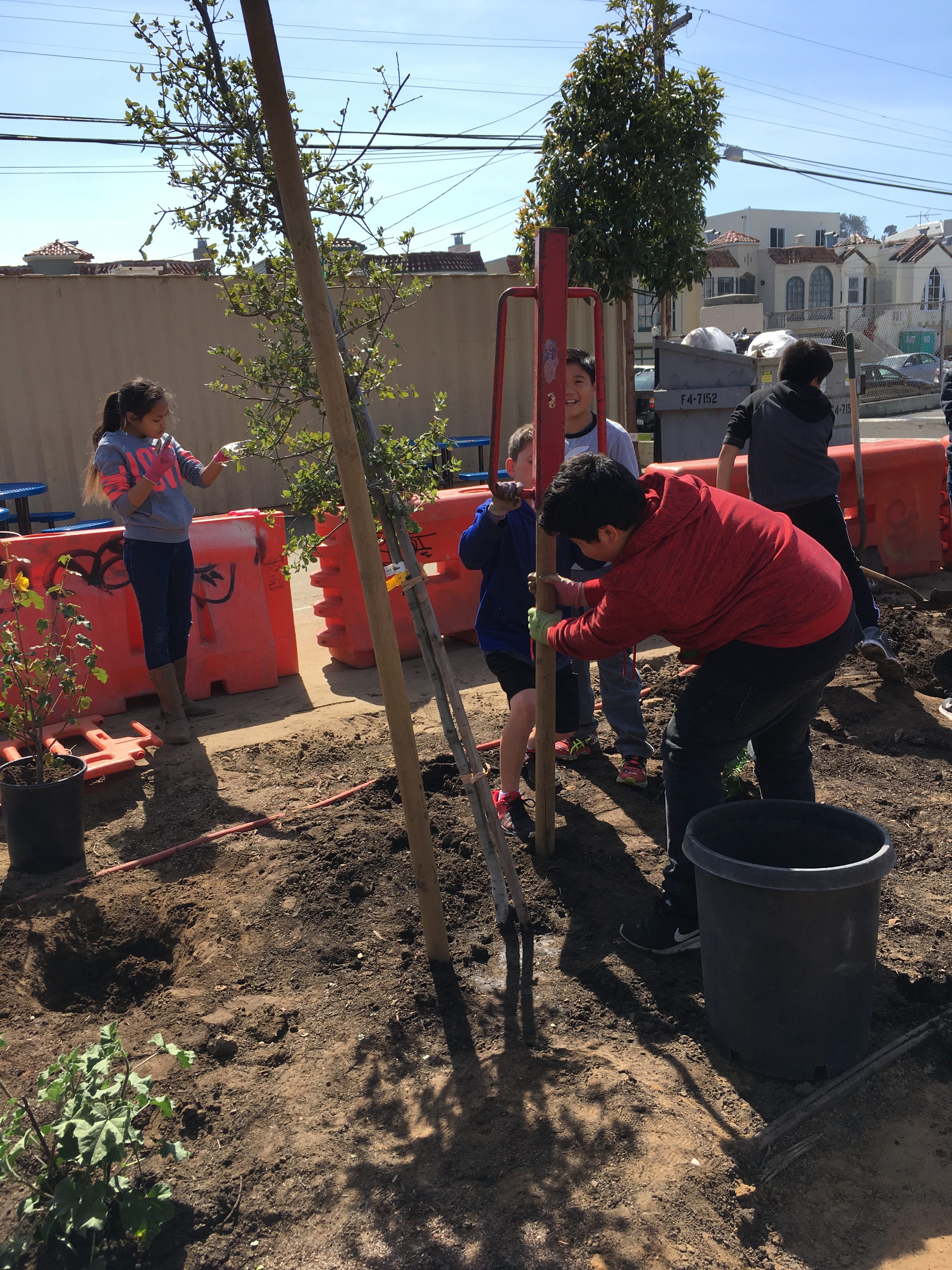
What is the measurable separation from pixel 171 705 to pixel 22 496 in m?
4.87

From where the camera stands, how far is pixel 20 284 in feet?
36.9

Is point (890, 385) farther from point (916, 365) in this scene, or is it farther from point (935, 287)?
point (935, 287)

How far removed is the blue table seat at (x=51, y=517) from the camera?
1024 cm

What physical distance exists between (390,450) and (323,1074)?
1868 mm

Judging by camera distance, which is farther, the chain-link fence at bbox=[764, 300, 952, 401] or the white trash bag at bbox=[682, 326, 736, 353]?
the chain-link fence at bbox=[764, 300, 952, 401]

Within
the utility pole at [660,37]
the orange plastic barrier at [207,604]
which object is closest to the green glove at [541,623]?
the orange plastic barrier at [207,604]

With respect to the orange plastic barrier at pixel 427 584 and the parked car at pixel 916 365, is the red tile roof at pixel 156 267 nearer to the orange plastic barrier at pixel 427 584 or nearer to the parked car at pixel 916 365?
the orange plastic barrier at pixel 427 584

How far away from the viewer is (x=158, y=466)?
201 inches

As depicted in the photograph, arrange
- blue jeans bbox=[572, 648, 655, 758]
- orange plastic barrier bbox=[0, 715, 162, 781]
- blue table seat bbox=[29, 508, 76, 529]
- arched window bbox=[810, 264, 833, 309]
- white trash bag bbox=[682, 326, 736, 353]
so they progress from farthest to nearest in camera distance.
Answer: arched window bbox=[810, 264, 833, 309]
white trash bag bbox=[682, 326, 736, 353]
blue table seat bbox=[29, 508, 76, 529]
orange plastic barrier bbox=[0, 715, 162, 781]
blue jeans bbox=[572, 648, 655, 758]

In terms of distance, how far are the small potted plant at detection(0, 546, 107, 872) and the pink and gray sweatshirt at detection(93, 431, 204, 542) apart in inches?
31.3

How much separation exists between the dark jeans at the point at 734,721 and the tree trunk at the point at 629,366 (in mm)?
9053

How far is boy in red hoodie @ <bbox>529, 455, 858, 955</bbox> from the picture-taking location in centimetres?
275

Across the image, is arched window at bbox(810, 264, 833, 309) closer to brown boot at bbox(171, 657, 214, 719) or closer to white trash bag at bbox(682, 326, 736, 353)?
white trash bag at bbox(682, 326, 736, 353)

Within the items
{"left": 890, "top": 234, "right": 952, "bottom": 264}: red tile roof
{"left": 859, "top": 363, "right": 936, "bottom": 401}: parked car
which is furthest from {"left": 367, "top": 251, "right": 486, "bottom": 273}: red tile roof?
{"left": 890, "top": 234, "right": 952, "bottom": 264}: red tile roof
